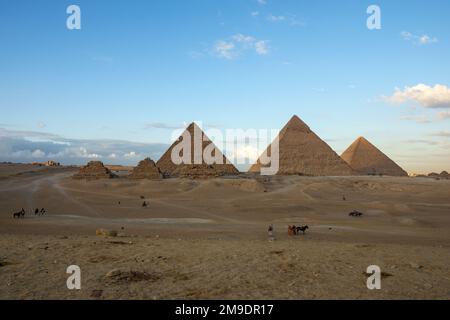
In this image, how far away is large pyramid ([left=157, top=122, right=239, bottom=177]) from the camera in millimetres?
49938

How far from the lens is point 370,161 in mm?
81750

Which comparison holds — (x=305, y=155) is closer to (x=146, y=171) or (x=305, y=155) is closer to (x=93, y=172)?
(x=146, y=171)

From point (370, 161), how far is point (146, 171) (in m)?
50.5

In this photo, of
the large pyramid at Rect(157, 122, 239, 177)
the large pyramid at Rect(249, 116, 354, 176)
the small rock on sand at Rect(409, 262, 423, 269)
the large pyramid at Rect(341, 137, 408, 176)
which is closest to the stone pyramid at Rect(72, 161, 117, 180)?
the large pyramid at Rect(157, 122, 239, 177)

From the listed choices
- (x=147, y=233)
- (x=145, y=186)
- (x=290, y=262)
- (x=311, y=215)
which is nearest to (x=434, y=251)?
(x=290, y=262)

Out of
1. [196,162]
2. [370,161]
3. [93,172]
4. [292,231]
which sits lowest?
[292,231]

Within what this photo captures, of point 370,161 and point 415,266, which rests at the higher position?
point 370,161

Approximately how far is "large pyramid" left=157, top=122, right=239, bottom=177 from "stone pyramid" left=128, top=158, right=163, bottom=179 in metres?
3.43

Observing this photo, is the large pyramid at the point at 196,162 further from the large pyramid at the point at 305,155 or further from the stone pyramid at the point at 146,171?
the large pyramid at the point at 305,155

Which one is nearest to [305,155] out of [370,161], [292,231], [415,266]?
[370,161]

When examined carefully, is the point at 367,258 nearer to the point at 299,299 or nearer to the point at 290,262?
the point at 290,262

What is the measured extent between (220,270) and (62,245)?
5026mm

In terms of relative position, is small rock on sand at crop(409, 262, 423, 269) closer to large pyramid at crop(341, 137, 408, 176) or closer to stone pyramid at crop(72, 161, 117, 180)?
stone pyramid at crop(72, 161, 117, 180)

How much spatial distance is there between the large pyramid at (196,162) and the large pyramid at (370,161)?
33.8m
